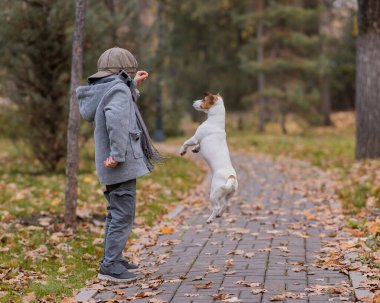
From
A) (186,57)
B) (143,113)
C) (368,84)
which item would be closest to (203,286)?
(368,84)

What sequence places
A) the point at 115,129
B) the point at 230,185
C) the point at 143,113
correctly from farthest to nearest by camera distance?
the point at 143,113 < the point at 230,185 < the point at 115,129

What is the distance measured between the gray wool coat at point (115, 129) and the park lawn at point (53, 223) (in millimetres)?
1129

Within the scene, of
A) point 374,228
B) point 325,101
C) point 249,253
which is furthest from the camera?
point 325,101

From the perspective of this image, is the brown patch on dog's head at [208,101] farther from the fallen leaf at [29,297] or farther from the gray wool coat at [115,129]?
the fallen leaf at [29,297]

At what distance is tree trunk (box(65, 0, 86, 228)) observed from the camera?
804cm

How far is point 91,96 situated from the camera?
19.0 feet

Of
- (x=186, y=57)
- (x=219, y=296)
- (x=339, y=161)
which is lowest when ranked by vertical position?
(x=339, y=161)

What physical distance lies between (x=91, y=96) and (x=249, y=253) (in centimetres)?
225

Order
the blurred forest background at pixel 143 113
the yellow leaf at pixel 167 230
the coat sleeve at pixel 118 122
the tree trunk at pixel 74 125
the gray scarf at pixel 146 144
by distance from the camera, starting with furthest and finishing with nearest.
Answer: the tree trunk at pixel 74 125 → the yellow leaf at pixel 167 230 → the blurred forest background at pixel 143 113 → the gray scarf at pixel 146 144 → the coat sleeve at pixel 118 122

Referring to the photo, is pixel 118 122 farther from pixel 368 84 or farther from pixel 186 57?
pixel 186 57

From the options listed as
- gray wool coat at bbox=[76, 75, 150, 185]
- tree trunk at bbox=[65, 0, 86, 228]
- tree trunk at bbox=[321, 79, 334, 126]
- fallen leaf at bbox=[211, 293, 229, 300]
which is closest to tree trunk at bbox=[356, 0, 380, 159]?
tree trunk at bbox=[65, 0, 86, 228]

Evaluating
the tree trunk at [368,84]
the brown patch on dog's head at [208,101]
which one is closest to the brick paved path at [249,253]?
the brown patch on dog's head at [208,101]

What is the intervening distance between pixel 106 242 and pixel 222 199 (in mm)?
1143

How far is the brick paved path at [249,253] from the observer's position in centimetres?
521
